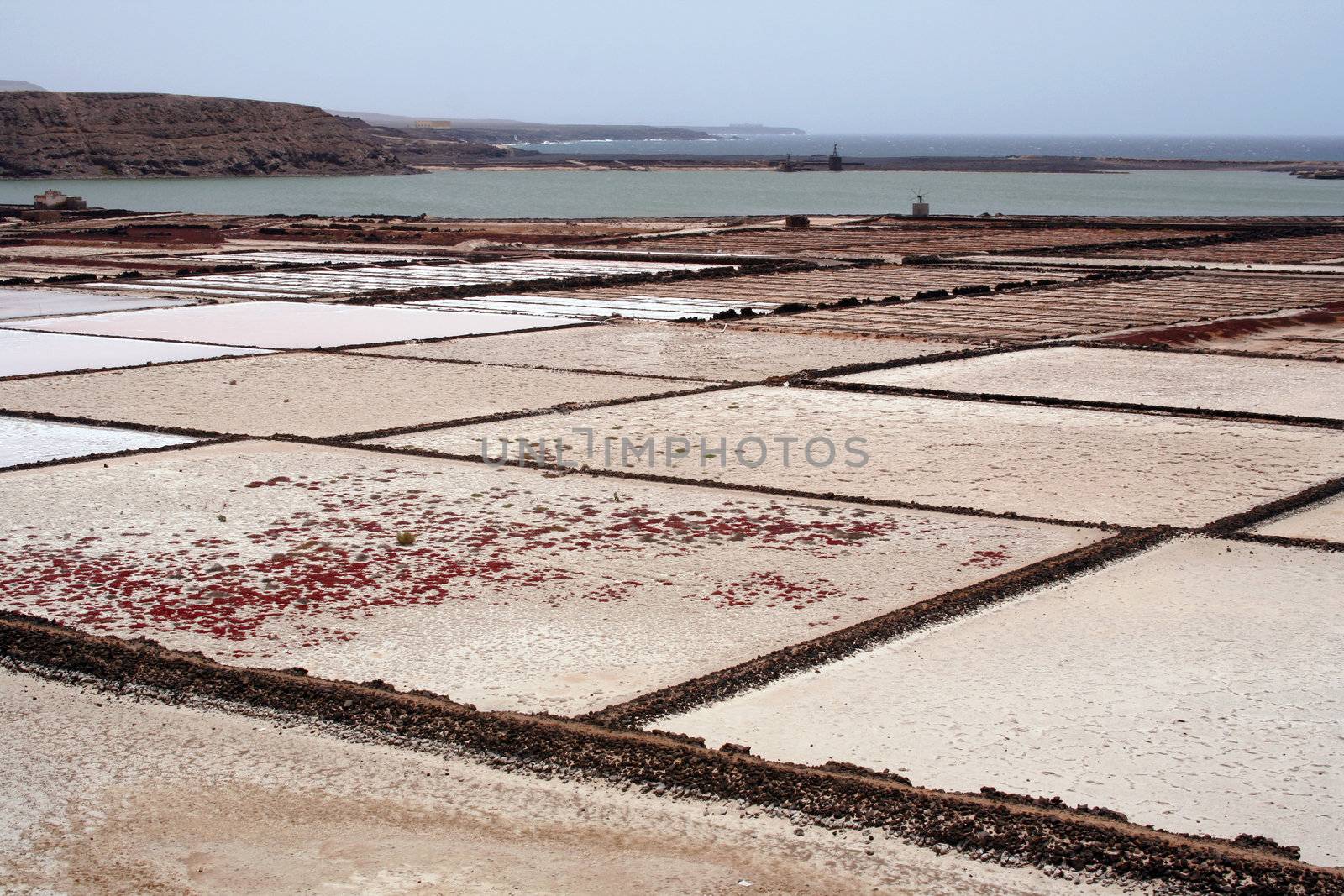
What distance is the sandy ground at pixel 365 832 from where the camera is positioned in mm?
3676

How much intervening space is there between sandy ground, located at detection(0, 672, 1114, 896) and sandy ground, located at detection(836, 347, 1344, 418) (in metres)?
6.98

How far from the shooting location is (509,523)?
691 cm

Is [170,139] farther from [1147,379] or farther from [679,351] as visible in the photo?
[1147,379]

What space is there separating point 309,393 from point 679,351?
3.50 m

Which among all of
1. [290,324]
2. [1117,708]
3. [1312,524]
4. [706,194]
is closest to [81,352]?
[290,324]

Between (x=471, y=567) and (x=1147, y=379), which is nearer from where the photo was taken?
(x=471, y=567)

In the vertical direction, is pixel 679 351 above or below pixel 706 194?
below

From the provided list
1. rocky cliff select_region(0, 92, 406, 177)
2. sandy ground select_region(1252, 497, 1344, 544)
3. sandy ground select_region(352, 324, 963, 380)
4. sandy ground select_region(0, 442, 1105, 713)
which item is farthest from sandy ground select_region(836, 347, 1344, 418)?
rocky cliff select_region(0, 92, 406, 177)

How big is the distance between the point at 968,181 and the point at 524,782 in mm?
82910

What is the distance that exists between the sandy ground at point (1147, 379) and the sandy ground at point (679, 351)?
84 cm

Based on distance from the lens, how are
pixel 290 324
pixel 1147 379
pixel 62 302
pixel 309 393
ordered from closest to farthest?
pixel 309 393 < pixel 1147 379 < pixel 290 324 < pixel 62 302

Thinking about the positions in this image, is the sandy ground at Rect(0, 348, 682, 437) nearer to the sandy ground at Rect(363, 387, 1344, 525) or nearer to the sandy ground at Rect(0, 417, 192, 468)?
the sandy ground at Rect(0, 417, 192, 468)

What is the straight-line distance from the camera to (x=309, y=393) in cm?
1080

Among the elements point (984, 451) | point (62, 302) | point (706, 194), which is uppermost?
point (706, 194)
